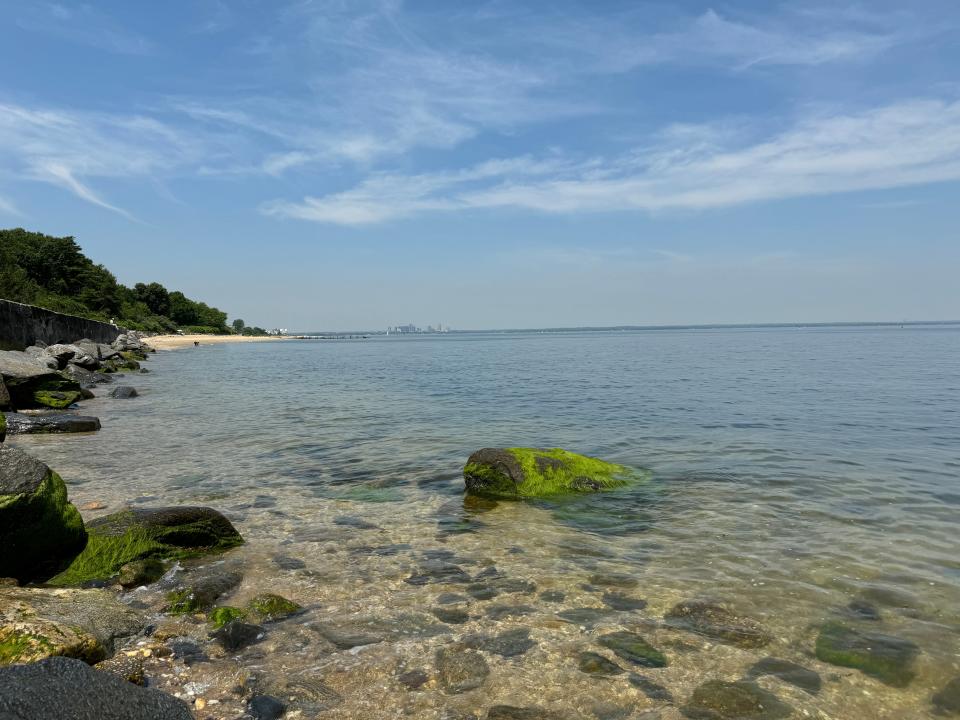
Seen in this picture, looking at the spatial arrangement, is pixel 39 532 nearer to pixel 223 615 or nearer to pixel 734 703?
pixel 223 615

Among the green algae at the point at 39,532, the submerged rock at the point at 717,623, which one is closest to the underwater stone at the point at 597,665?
the submerged rock at the point at 717,623

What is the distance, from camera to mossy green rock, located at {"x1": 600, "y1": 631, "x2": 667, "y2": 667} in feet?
16.5

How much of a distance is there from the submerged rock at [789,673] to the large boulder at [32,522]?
24.4 feet

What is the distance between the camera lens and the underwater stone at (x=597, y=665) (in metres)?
4.84

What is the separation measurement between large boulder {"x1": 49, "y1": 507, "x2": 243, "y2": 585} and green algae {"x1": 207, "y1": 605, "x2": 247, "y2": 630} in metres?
1.78

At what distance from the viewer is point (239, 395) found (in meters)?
29.2

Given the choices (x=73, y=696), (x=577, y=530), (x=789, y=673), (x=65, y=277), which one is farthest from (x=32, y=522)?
(x=65, y=277)

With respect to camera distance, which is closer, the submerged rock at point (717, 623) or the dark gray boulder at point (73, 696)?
the dark gray boulder at point (73, 696)

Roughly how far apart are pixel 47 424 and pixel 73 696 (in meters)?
16.8

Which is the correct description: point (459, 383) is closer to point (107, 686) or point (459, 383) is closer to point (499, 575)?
point (499, 575)

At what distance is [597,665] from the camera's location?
16.2 feet

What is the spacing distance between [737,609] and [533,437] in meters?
11.2

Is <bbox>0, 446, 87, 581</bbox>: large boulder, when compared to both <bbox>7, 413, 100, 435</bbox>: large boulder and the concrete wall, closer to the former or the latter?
<bbox>7, 413, 100, 435</bbox>: large boulder

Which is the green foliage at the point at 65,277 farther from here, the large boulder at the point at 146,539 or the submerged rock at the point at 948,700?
the submerged rock at the point at 948,700
